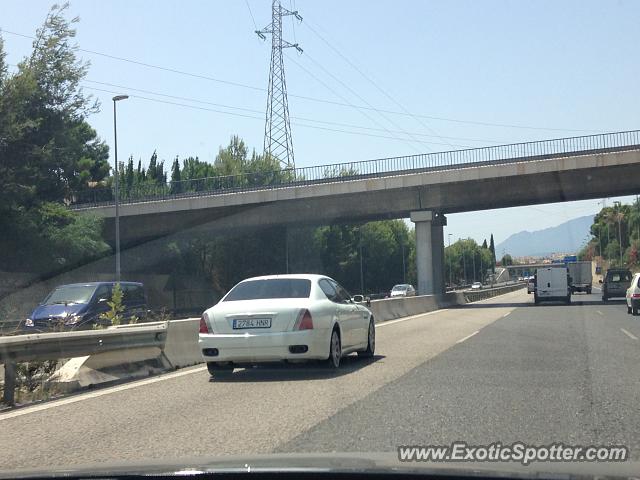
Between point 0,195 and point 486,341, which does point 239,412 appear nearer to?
point 486,341

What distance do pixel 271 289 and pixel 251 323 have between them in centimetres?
94

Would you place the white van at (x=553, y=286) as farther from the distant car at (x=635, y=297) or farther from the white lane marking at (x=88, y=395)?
the white lane marking at (x=88, y=395)

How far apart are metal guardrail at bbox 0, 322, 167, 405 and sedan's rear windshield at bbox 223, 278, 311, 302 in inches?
63.2

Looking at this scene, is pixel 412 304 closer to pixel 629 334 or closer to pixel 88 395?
pixel 629 334

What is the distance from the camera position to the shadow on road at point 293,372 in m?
11.9

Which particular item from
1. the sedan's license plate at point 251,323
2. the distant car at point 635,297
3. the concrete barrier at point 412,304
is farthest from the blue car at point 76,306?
the distant car at point 635,297

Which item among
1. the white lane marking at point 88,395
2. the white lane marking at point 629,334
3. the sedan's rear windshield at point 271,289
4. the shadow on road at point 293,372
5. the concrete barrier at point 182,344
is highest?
the sedan's rear windshield at point 271,289

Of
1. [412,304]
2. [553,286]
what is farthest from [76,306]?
[553,286]

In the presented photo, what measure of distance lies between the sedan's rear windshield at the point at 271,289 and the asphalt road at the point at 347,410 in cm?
123

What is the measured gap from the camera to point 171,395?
10.4 metres

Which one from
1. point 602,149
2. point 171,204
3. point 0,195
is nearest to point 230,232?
point 171,204

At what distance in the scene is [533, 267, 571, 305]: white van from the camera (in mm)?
42609

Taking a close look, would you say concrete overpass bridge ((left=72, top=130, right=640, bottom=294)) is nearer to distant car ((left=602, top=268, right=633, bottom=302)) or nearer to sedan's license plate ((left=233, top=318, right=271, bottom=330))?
distant car ((left=602, top=268, right=633, bottom=302))

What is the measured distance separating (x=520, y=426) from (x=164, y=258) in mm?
55765
